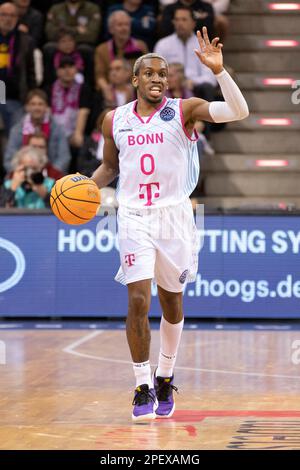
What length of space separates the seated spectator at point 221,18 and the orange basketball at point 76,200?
995cm

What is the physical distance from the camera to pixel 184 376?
1050 centimetres

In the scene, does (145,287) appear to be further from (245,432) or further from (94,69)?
(94,69)

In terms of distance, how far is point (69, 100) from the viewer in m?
17.4

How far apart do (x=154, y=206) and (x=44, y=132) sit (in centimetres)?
813

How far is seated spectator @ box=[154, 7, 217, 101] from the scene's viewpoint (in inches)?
683

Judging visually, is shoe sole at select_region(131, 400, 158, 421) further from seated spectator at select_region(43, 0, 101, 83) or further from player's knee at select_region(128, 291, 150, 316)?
seated spectator at select_region(43, 0, 101, 83)

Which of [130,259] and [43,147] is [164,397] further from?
[43,147]

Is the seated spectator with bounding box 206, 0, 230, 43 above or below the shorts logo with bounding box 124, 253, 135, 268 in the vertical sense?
above

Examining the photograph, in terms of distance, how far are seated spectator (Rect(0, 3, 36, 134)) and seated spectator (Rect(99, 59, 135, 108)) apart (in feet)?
4.94

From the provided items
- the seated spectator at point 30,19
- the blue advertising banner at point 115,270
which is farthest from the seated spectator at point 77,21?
the blue advertising banner at point 115,270

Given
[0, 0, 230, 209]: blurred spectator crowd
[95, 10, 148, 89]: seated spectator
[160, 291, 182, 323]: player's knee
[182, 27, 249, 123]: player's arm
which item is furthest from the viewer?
[95, 10, 148, 89]: seated spectator

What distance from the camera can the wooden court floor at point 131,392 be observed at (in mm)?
7547

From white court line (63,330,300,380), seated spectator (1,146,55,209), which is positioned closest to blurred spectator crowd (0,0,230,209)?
seated spectator (1,146,55,209)
